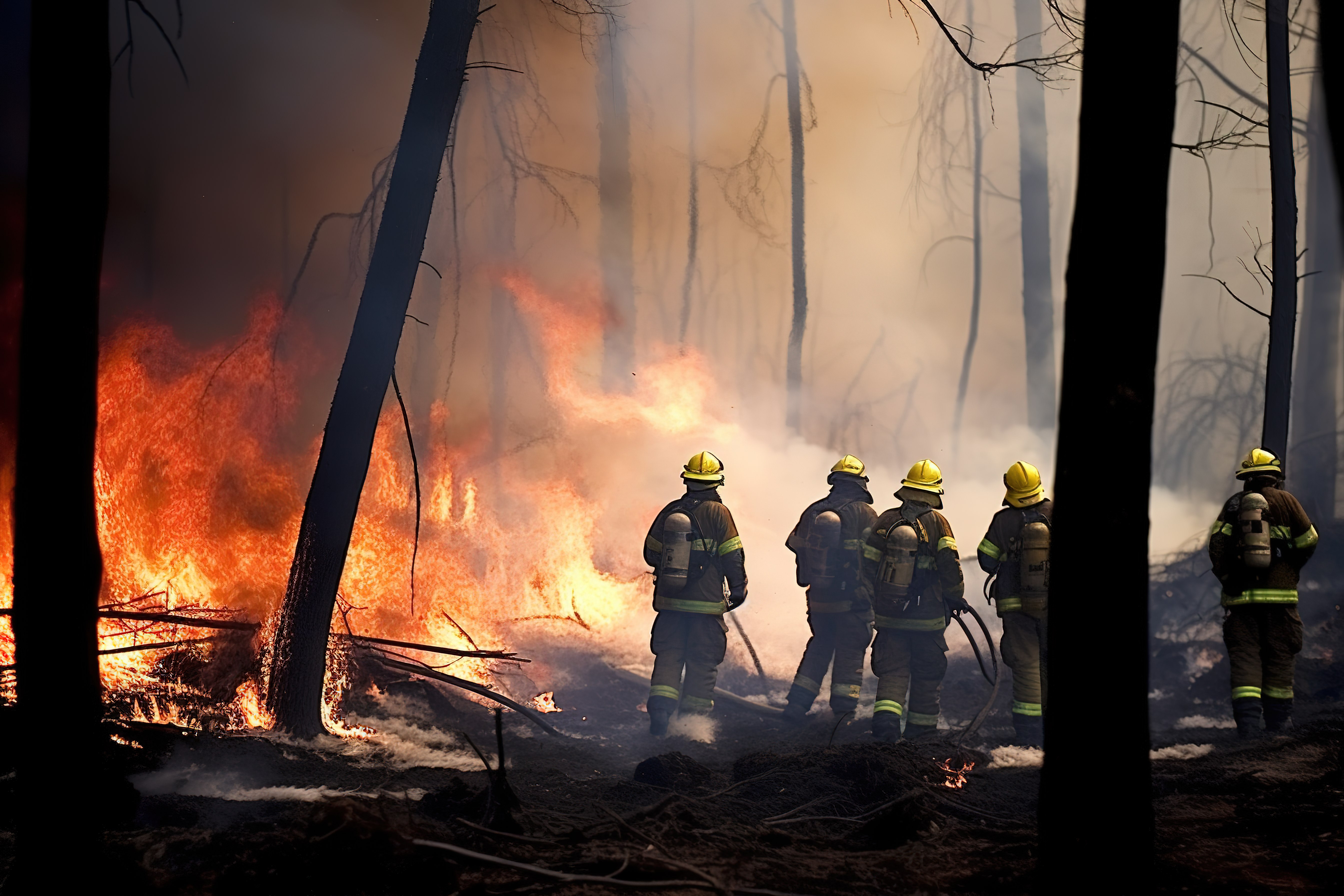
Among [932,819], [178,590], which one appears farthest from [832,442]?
[932,819]

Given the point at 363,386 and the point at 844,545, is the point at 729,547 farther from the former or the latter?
the point at 363,386

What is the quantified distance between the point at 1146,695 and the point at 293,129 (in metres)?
10.5

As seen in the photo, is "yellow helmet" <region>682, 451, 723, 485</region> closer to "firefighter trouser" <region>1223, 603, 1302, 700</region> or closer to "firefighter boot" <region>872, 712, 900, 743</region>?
"firefighter boot" <region>872, 712, 900, 743</region>

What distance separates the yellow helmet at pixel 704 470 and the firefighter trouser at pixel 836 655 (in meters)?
1.44

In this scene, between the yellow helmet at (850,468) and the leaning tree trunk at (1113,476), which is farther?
the yellow helmet at (850,468)

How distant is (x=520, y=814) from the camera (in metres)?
4.15

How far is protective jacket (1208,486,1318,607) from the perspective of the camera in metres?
6.35

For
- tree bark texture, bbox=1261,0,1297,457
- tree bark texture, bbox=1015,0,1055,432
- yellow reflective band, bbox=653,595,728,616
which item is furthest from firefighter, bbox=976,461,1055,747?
tree bark texture, bbox=1015,0,1055,432

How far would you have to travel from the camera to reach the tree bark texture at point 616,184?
1291 cm

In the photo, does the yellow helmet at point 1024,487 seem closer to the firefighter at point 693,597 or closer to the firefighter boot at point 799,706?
the firefighter at point 693,597

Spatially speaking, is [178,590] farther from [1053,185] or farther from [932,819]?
[1053,185]

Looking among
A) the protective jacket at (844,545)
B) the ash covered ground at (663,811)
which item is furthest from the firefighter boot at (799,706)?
the protective jacket at (844,545)

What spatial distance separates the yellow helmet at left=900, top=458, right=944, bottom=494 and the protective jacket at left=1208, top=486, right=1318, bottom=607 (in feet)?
6.32

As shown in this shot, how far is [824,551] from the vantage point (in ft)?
25.2
